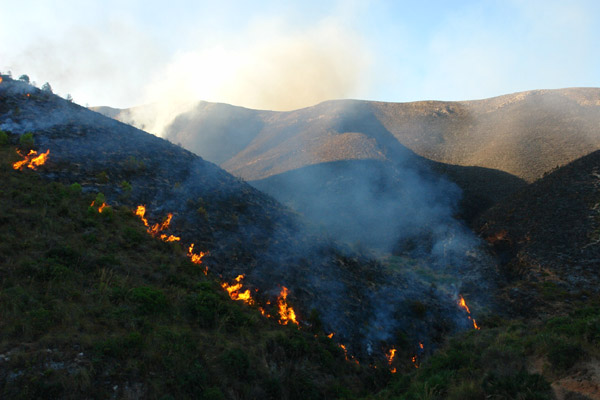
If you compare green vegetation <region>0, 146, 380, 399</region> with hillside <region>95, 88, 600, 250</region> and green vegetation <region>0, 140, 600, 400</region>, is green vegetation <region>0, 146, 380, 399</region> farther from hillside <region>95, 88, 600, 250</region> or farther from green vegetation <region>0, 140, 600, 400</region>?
hillside <region>95, 88, 600, 250</region>

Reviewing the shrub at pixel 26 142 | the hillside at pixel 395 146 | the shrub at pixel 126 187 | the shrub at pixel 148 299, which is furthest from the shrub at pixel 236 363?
the hillside at pixel 395 146

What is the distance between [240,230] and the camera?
17375mm

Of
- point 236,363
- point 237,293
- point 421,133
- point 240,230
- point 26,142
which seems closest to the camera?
point 236,363

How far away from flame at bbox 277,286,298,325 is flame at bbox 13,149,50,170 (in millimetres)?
11650

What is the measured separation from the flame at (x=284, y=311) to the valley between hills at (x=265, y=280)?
0.06 metres

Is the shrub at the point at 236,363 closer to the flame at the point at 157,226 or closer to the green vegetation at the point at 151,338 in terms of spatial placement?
the green vegetation at the point at 151,338

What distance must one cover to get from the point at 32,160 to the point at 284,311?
12.5m

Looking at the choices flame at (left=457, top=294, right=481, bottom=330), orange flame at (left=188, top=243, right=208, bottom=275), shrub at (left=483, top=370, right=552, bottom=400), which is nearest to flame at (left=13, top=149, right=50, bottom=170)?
orange flame at (left=188, top=243, right=208, bottom=275)

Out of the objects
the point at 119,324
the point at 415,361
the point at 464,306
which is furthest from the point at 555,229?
the point at 119,324

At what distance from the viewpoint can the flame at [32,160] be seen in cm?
1376

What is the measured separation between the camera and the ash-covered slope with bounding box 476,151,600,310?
1970 cm

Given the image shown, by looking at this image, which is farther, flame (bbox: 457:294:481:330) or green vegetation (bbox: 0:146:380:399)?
flame (bbox: 457:294:481:330)

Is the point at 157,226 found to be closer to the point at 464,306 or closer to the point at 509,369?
the point at 509,369

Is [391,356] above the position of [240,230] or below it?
below
